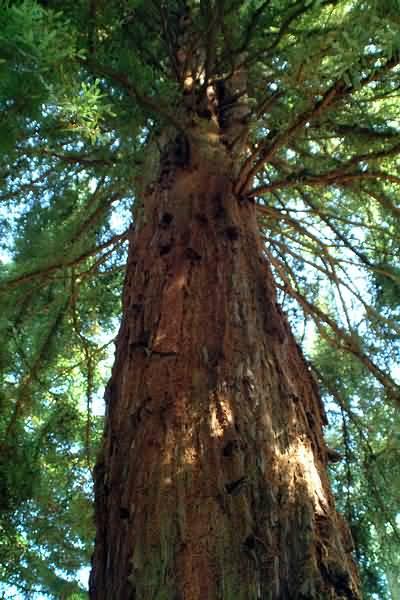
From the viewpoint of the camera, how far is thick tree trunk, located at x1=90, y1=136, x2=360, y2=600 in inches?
56.6

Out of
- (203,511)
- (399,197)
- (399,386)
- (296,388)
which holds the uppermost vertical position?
(399,197)

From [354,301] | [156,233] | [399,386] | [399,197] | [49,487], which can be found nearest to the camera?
[156,233]

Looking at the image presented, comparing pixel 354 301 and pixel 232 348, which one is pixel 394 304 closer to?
pixel 354 301

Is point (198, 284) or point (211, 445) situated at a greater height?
point (198, 284)

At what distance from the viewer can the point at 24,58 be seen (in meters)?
1.70

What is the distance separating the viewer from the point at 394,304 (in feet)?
14.2

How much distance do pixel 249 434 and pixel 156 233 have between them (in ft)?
3.81

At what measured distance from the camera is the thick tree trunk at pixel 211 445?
1.44m

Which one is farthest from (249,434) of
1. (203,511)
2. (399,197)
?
(399,197)

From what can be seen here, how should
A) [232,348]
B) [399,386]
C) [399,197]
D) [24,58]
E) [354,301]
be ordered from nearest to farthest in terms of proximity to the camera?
[24,58] < [232,348] < [399,386] < [399,197] < [354,301]

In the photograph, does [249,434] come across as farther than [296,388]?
No

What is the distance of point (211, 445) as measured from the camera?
1697 mm

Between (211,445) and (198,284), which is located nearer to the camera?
(211,445)

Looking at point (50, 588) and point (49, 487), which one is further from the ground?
point (49, 487)
